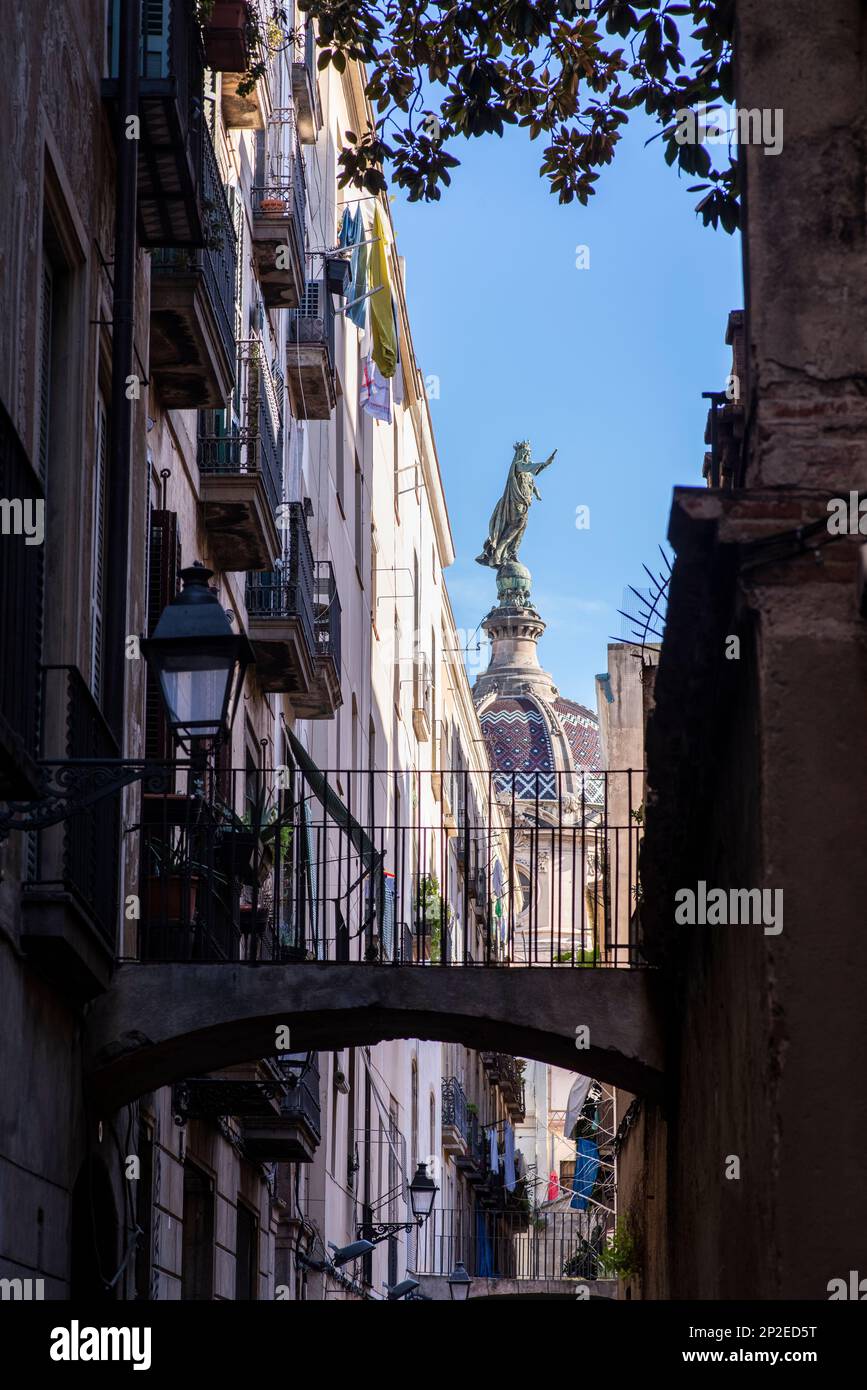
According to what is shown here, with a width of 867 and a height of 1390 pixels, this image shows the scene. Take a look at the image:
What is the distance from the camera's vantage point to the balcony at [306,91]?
24391 mm

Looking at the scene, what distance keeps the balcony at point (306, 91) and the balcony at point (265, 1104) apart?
1042 centimetres

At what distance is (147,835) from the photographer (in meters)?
13.2

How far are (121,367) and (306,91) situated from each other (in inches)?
534

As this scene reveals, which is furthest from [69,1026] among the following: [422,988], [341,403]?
[341,403]

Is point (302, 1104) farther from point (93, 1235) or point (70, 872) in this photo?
point (70, 872)

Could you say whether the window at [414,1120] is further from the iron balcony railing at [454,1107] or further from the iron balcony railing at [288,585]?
the iron balcony railing at [288,585]

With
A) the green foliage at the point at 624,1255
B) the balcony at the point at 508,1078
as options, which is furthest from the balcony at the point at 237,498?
the balcony at the point at 508,1078

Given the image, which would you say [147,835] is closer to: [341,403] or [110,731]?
[110,731]

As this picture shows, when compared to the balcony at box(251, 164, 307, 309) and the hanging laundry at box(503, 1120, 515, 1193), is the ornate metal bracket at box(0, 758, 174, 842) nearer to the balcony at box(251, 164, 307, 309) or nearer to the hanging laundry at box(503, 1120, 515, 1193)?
the balcony at box(251, 164, 307, 309)

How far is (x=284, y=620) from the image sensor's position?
20406 mm

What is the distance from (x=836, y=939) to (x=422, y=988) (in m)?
4.92

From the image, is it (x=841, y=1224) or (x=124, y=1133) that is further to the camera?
(x=124, y=1133)

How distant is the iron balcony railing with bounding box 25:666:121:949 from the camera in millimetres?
9938

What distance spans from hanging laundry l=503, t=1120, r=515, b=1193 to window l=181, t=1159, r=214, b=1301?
4014cm
